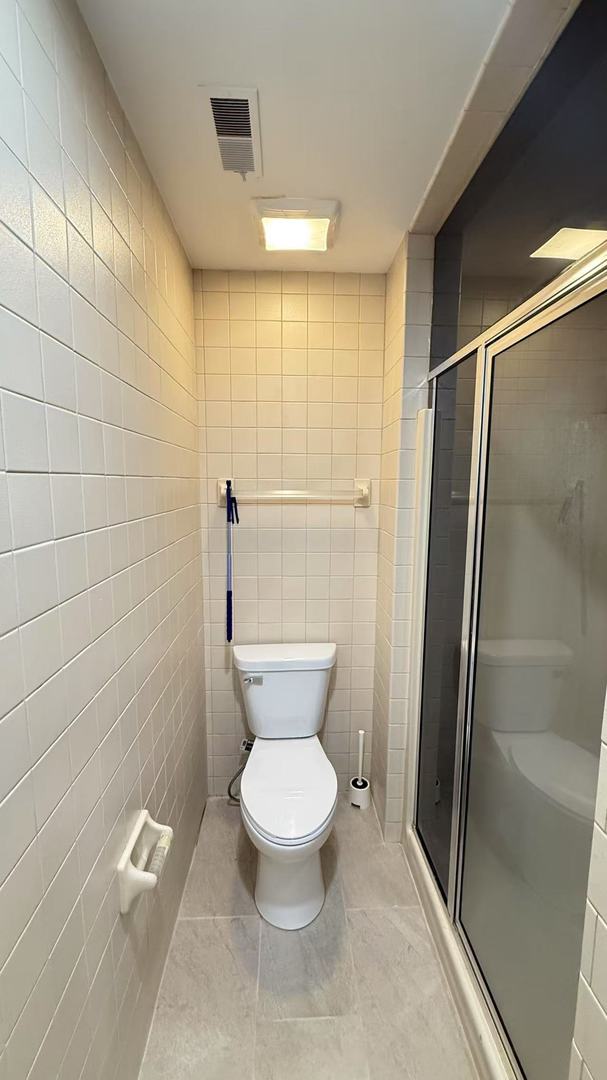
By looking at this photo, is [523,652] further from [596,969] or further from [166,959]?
[166,959]

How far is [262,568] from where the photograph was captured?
6.71 feet

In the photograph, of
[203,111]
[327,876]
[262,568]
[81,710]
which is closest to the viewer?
[81,710]

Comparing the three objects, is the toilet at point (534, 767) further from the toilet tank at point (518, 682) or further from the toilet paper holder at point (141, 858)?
the toilet paper holder at point (141, 858)

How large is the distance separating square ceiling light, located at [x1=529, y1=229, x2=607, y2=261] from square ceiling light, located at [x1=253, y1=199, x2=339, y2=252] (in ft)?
2.41

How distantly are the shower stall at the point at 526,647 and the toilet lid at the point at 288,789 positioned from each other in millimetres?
438

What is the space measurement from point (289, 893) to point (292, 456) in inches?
63.5

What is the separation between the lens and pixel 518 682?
1231mm

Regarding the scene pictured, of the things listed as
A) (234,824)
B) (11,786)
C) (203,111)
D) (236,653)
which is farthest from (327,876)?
(203,111)

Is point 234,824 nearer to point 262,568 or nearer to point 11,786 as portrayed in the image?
point 262,568

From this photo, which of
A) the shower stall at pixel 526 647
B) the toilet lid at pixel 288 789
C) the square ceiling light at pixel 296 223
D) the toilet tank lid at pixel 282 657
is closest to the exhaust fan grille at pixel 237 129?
the square ceiling light at pixel 296 223

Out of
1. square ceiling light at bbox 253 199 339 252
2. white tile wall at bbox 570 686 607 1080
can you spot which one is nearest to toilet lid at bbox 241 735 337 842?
white tile wall at bbox 570 686 607 1080

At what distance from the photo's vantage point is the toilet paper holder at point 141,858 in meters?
1.04

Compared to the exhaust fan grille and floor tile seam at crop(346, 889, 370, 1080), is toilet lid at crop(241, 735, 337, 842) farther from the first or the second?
the exhaust fan grille

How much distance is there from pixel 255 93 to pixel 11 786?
4.66 feet
